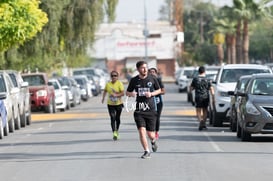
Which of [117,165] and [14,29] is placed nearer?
[117,165]

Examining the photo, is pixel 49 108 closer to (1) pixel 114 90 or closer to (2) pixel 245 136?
(1) pixel 114 90

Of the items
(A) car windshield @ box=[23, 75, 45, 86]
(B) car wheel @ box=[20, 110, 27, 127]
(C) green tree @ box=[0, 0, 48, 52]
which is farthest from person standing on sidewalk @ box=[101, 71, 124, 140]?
(A) car windshield @ box=[23, 75, 45, 86]

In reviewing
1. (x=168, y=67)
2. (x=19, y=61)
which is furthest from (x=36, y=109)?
(x=168, y=67)

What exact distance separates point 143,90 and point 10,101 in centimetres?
1188

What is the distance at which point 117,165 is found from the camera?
16797 mm

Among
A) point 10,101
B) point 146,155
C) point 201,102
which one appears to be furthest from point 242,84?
point 146,155

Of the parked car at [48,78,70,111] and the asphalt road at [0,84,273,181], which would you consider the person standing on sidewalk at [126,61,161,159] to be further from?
the parked car at [48,78,70,111]

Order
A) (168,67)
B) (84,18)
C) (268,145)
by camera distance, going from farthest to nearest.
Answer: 1. (168,67)
2. (84,18)
3. (268,145)

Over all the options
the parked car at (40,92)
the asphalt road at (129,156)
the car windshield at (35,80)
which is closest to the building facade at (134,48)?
the parked car at (40,92)

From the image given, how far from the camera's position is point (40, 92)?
131 ft

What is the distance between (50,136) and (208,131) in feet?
14.3

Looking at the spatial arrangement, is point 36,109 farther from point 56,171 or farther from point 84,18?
point 56,171

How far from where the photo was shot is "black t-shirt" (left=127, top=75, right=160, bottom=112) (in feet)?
59.6

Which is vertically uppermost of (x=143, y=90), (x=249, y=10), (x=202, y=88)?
(x=249, y=10)
